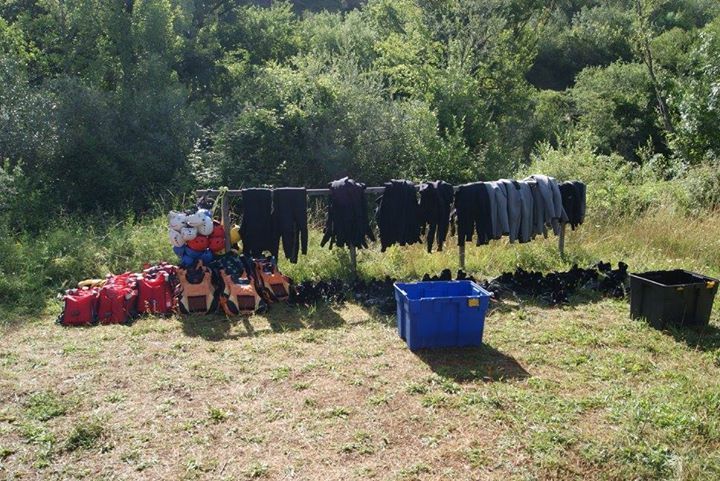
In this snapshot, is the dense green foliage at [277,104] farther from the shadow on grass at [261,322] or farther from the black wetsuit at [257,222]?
the shadow on grass at [261,322]

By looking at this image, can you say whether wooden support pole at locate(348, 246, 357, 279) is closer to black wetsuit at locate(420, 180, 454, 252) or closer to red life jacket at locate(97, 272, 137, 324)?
black wetsuit at locate(420, 180, 454, 252)

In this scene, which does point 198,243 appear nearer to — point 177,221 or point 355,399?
point 177,221

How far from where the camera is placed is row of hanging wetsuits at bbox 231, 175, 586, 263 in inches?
248

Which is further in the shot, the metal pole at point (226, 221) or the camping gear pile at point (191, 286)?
the metal pole at point (226, 221)

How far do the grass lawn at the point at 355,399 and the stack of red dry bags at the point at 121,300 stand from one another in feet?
0.65

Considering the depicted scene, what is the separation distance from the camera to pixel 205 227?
20.1ft

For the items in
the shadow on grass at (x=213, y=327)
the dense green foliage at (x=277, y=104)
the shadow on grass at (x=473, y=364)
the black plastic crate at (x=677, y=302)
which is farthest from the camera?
the dense green foliage at (x=277, y=104)

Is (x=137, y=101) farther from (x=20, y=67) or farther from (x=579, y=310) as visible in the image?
(x=579, y=310)

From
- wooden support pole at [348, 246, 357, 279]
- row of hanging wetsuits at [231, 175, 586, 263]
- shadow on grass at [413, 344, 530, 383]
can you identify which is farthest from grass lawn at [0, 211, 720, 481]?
wooden support pole at [348, 246, 357, 279]

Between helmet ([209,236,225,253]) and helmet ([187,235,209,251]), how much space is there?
0.09 metres

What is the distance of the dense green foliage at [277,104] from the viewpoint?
11148mm

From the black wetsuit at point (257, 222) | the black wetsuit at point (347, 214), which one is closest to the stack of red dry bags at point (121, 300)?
the black wetsuit at point (257, 222)

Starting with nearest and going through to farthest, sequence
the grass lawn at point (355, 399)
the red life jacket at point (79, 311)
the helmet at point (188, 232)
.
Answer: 1. the grass lawn at point (355, 399)
2. the red life jacket at point (79, 311)
3. the helmet at point (188, 232)

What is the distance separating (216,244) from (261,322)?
112 centimetres
